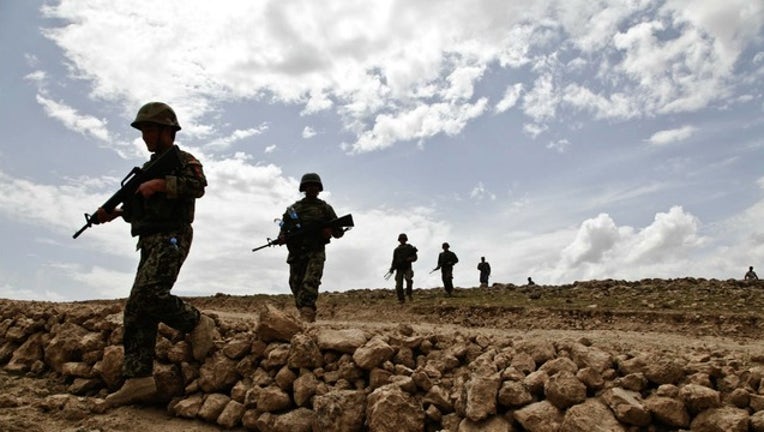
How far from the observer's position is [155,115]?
5.06 metres

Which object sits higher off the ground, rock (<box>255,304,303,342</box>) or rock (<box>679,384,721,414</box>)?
rock (<box>255,304,303,342</box>)

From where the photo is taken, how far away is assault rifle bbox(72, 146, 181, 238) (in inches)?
197

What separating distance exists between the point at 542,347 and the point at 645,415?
0.97 meters

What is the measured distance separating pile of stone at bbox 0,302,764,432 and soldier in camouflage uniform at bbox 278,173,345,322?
1.90m

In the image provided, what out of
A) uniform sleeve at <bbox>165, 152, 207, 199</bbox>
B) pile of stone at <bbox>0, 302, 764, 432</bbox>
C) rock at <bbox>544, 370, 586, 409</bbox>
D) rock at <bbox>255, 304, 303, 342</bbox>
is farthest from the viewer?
rock at <bbox>255, 304, 303, 342</bbox>

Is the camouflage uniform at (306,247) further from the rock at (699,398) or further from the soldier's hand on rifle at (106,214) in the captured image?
the rock at (699,398)

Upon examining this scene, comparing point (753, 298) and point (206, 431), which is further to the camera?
point (753, 298)

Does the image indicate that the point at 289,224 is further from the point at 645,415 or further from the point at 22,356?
the point at 645,415

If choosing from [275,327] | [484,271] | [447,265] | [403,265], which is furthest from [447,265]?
[275,327]

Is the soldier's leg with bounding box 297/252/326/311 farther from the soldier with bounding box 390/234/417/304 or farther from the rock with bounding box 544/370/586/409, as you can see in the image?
the soldier with bounding box 390/234/417/304

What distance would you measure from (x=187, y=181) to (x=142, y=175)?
55 cm

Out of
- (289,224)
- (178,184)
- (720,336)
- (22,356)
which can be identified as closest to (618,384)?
(178,184)

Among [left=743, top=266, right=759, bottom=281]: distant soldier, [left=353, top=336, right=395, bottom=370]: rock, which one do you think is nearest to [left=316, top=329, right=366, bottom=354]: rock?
[left=353, top=336, right=395, bottom=370]: rock

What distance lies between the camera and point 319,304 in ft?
56.6
